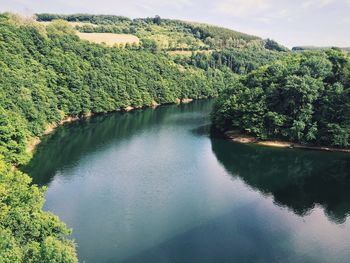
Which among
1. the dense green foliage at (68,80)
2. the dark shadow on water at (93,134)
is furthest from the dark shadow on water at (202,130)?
the dense green foliage at (68,80)

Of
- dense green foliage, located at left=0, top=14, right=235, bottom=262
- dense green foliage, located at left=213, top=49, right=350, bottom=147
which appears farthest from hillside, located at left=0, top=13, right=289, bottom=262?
dense green foliage, located at left=213, top=49, right=350, bottom=147

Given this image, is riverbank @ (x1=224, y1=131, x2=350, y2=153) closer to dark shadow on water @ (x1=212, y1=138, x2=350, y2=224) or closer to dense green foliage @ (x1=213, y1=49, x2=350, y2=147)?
dense green foliage @ (x1=213, y1=49, x2=350, y2=147)

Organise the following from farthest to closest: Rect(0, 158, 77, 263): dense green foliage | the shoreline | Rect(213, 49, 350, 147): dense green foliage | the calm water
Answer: Rect(213, 49, 350, 147): dense green foliage → the shoreline → the calm water → Rect(0, 158, 77, 263): dense green foliage

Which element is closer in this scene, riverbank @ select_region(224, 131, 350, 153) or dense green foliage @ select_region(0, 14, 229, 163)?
dense green foliage @ select_region(0, 14, 229, 163)

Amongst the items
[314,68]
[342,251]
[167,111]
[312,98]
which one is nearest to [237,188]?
[342,251]

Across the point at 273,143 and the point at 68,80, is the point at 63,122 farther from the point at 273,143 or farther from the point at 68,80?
the point at 273,143

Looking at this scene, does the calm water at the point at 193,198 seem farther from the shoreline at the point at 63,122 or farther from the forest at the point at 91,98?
the forest at the point at 91,98
